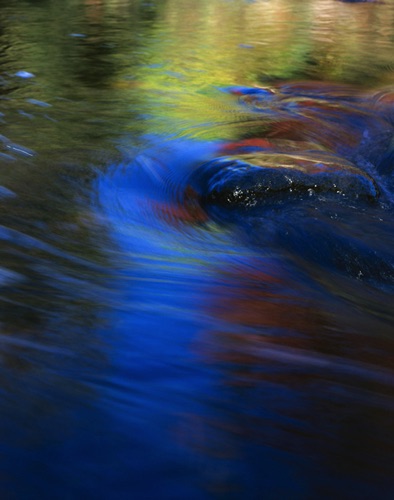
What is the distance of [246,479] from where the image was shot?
1.09 meters

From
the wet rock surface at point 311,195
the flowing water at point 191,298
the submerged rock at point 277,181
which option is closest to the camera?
the flowing water at point 191,298

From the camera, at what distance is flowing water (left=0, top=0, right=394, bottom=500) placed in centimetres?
112

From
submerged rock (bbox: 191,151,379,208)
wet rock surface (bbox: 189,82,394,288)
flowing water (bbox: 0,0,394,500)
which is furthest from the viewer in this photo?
submerged rock (bbox: 191,151,379,208)

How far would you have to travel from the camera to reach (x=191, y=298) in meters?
1.78

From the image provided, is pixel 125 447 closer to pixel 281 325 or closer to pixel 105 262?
pixel 281 325

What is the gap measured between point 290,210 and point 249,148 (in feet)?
3.66

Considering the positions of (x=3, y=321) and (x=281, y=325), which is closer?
(x=3, y=321)

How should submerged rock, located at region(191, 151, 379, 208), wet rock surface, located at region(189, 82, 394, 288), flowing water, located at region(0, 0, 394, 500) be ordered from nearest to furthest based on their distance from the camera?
flowing water, located at region(0, 0, 394, 500), wet rock surface, located at region(189, 82, 394, 288), submerged rock, located at region(191, 151, 379, 208)

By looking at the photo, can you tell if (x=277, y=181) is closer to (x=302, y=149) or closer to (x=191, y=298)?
(x=302, y=149)

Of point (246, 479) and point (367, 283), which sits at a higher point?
point (246, 479)

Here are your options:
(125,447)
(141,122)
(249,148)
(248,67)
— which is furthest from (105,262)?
(248,67)

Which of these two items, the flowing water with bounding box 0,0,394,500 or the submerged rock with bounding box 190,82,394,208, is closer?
the flowing water with bounding box 0,0,394,500

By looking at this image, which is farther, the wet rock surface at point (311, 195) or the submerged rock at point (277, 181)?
the submerged rock at point (277, 181)

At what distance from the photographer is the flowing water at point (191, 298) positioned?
112cm
